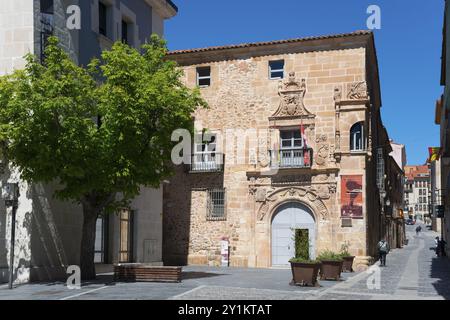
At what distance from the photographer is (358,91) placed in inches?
1120

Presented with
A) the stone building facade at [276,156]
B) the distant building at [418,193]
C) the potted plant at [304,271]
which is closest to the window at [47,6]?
the potted plant at [304,271]

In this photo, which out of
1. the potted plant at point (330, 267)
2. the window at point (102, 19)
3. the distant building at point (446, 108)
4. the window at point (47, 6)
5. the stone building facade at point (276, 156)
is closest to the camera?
the window at point (47, 6)

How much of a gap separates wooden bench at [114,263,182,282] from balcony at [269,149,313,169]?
12261mm

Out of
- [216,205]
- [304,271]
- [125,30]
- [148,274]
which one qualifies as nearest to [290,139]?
[216,205]

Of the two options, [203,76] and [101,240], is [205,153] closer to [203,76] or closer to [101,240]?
[203,76]

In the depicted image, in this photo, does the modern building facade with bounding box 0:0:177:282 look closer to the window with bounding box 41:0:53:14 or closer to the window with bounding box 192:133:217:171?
the window with bounding box 41:0:53:14

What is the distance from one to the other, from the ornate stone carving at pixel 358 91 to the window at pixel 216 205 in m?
7.47

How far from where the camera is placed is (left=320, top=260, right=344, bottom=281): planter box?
2083 cm

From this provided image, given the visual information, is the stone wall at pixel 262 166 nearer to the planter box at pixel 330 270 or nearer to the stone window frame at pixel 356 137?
the stone window frame at pixel 356 137

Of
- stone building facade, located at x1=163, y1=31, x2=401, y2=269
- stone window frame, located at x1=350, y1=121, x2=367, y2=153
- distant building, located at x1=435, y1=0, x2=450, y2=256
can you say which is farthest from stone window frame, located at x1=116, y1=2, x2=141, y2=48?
distant building, located at x1=435, y1=0, x2=450, y2=256

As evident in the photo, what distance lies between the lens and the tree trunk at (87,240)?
18141 mm

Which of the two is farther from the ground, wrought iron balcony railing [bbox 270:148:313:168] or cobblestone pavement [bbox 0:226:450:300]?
wrought iron balcony railing [bbox 270:148:313:168]
